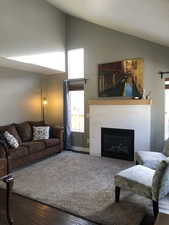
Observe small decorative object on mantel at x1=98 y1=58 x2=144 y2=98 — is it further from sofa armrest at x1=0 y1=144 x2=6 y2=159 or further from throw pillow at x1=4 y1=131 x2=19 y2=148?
sofa armrest at x1=0 y1=144 x2=6 y2=159

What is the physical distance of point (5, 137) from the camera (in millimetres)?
4098

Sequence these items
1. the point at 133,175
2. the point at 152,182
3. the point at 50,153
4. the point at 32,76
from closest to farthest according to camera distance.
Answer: the point at 152,182 < the point at 133,175 < the point at 50,153 < the point at 32,76

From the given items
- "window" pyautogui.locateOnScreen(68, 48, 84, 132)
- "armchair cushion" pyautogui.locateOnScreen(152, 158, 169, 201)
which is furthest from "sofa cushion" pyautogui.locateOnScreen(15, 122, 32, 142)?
"armchair cushion" pyautogui.locateOnScreen(152, 158, 169, 201)

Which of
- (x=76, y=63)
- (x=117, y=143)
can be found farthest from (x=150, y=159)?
(x=76, y=63)

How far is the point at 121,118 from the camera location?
4734 millimetres

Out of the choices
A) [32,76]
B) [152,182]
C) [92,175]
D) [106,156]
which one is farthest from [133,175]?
[32,76]

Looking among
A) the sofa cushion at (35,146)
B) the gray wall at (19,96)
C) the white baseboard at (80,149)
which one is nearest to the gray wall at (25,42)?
the gray wall at (19,96)

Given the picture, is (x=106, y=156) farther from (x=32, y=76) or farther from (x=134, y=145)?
(x=32, y=76)

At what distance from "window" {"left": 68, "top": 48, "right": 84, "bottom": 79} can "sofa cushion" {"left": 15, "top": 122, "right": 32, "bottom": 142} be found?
201 cm

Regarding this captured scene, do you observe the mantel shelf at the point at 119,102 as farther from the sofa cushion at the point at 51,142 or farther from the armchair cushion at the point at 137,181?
the armchair cushion at the point at 137,181

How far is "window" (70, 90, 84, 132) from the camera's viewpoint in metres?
5.68

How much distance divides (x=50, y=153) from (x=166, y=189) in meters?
3.26

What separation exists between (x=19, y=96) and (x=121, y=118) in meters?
2.95

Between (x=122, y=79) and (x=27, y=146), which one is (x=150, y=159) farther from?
(x=27, y=146)
